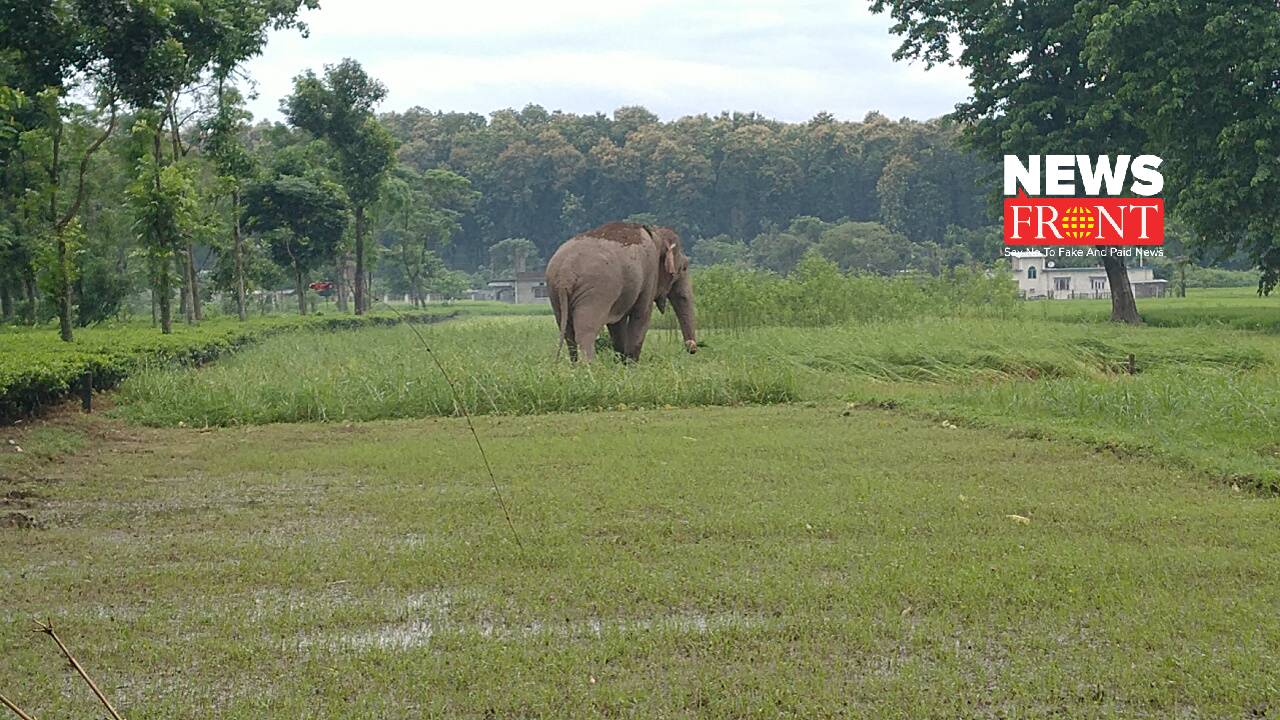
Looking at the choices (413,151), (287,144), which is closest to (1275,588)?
(287,144)

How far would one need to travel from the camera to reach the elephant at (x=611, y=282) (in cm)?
1673

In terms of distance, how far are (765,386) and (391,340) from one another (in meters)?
13.2

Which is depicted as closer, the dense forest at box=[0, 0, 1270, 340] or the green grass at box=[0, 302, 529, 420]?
the green grass at box=[0, 302, 529, 420]

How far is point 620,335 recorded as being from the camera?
18.3 m

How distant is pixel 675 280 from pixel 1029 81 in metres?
15.3

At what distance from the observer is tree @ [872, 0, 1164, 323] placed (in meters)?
28.6

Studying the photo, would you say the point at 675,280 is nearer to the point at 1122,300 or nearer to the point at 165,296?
the point at 165,296

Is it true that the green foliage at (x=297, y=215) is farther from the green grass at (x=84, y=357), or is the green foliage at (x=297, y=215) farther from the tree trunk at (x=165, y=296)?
the tree trunk at (x=165, y=296)

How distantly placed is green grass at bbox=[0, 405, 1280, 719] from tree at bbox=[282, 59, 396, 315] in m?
31.3

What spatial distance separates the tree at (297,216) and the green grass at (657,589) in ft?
91.8

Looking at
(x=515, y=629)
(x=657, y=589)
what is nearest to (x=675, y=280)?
(x=657, y=589)

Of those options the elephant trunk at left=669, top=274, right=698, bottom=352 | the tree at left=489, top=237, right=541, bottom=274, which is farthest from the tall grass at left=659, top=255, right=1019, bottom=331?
the tree at left=489, top=237, right=541, bottom=274

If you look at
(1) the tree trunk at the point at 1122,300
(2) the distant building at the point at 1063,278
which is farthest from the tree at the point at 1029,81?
(2) the distant building at the point at 1063,278

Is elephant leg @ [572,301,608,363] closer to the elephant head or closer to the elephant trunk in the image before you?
the elephant head
